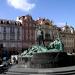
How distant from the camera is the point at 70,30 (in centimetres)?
8600

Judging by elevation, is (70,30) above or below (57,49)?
above

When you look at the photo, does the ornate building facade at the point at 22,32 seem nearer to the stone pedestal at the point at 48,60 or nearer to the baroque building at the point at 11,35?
the baroque building at the point at 11,35

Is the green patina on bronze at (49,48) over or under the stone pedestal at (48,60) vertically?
over

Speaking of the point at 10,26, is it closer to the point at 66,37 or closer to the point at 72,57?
the point at 66,37

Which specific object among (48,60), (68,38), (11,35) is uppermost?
(11,35)

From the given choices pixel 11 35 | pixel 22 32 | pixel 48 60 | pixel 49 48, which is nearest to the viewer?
pixel 48 60

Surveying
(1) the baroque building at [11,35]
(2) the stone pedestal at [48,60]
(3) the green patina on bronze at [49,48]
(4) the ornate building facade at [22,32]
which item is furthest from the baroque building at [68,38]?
(2) the stone pedestal at [48,60]

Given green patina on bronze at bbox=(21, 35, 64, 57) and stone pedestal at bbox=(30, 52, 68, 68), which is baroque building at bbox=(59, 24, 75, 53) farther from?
stone pedestal at bbox=(30, 52, 68, 68)

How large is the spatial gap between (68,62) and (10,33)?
49275mm

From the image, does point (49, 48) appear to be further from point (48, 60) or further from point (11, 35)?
point (11, 35)

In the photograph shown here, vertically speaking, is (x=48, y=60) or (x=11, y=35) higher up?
(x=11, y=35)

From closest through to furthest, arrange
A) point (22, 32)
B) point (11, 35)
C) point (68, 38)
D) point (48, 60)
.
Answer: point (48, 60) → point (11, 35) → point (22, 32) → point (68, 38)

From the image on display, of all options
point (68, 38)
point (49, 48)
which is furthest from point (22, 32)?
point (49, 48)

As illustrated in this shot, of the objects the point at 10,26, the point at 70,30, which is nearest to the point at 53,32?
the point at 70,30
